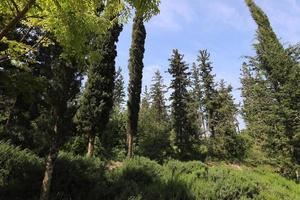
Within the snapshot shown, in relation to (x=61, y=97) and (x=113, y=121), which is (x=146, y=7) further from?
(x=113, y=121)

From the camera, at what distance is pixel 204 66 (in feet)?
155

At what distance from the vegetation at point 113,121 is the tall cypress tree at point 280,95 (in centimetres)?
8

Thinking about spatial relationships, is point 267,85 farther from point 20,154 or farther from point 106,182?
point 20,154

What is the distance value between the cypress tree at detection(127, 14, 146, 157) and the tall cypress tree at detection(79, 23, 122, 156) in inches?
211

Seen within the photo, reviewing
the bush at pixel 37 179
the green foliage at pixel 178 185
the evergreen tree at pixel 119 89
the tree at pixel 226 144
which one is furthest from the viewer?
the evergreen tree at pixel 119 89

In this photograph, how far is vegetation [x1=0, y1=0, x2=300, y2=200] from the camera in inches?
375

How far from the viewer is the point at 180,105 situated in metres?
39.0

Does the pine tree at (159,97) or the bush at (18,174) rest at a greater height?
the pine tree at (159,97)

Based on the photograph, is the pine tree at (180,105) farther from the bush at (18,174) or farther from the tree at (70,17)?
the tree at (70,17)

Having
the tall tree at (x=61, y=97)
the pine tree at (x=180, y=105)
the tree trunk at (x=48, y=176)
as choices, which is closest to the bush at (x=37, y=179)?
the tree trunk at (x=48, y=176)

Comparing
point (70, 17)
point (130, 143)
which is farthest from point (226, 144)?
point (70, 17)

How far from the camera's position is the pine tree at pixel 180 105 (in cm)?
3645

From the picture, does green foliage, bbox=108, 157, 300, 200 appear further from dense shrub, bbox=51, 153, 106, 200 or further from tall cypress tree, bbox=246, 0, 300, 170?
tall cypress tree, bbox=246, 0, 300, 170

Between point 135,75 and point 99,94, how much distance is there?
7363 mm
